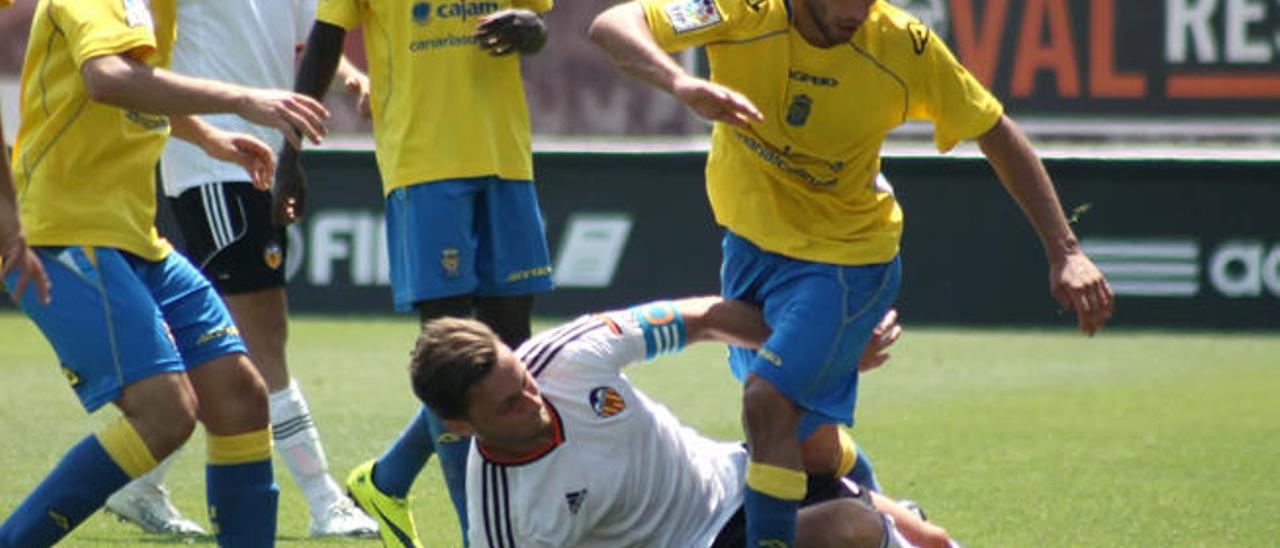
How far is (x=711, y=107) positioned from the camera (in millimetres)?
5402

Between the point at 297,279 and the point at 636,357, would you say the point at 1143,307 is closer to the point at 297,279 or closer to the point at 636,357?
the point at 297,279

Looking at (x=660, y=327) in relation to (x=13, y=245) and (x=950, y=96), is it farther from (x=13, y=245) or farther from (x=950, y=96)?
(x=13, y=245)

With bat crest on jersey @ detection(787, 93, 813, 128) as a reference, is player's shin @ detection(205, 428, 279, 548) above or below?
below

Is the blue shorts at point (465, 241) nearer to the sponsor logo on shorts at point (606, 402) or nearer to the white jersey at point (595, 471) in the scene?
the white jersey at point (595, 471)

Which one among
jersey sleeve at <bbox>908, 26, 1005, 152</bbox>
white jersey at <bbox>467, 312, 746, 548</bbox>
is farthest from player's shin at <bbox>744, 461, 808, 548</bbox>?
jersey sleeve at <bbox>908, 26, 1005, 152</bbox>

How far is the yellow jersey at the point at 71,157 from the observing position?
5.77 metres

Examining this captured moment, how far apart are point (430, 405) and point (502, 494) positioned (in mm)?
284

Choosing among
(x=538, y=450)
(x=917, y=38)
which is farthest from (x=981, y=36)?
(x=538, y=450)

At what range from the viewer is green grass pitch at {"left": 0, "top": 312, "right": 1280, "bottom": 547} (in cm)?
754

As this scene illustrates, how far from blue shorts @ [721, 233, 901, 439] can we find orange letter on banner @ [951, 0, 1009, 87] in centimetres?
858

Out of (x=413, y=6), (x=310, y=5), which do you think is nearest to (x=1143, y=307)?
(x=310, y=5)

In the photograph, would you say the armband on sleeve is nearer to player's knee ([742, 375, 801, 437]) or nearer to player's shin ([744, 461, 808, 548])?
player's knee ([742, 375, 801, 437])

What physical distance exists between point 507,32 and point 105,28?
4.88 ft

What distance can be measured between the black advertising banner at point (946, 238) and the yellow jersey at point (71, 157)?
9.09 metres
